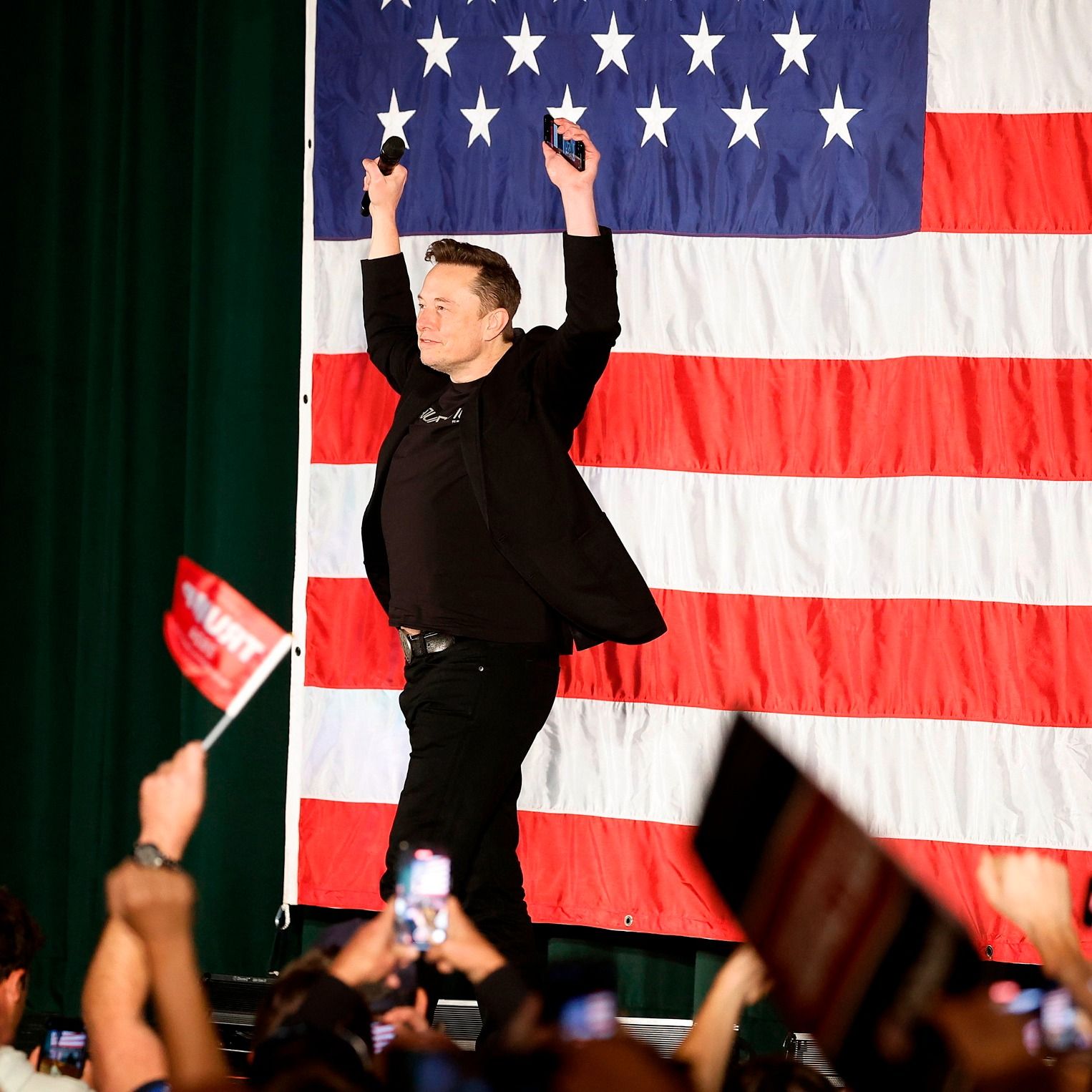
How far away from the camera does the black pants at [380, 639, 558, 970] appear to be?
2.93 meters

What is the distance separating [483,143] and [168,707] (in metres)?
1.81

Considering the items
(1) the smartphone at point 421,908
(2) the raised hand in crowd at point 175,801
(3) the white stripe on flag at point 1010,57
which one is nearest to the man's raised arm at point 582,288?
(3) the white stripe on flag at point 1010,57

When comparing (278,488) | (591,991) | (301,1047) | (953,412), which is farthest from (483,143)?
(301,1047)

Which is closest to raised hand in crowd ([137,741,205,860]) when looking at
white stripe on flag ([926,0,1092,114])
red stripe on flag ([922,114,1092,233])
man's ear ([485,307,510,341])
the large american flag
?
man's ear ([485,307,510,341])

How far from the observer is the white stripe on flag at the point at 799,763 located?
3.41 m

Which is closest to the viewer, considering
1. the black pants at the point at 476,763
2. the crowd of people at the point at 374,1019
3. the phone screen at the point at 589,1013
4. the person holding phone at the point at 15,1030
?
the crowd of people at the point at 374,1019

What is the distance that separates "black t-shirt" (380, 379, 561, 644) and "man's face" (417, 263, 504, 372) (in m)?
0.10

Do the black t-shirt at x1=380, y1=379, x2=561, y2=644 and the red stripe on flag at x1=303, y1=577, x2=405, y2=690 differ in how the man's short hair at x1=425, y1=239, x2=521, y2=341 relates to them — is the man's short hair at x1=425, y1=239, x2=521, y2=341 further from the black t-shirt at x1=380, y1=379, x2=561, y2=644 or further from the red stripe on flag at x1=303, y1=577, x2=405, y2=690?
the red stripe on flag at x1=303, y1=577, x2=405, y2=690

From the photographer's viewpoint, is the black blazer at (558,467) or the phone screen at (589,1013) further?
the black blazer at (558,467)

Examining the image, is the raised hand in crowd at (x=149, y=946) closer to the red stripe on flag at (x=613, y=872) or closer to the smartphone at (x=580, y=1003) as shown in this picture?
the smartphone at (x=580, y=1003)

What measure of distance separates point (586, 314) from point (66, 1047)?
175 centimetres

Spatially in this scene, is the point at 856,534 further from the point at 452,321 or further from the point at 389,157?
the point at 389,157

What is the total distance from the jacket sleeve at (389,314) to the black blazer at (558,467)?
0.23 meters

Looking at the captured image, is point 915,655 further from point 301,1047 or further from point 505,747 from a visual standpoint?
point 301,1047
